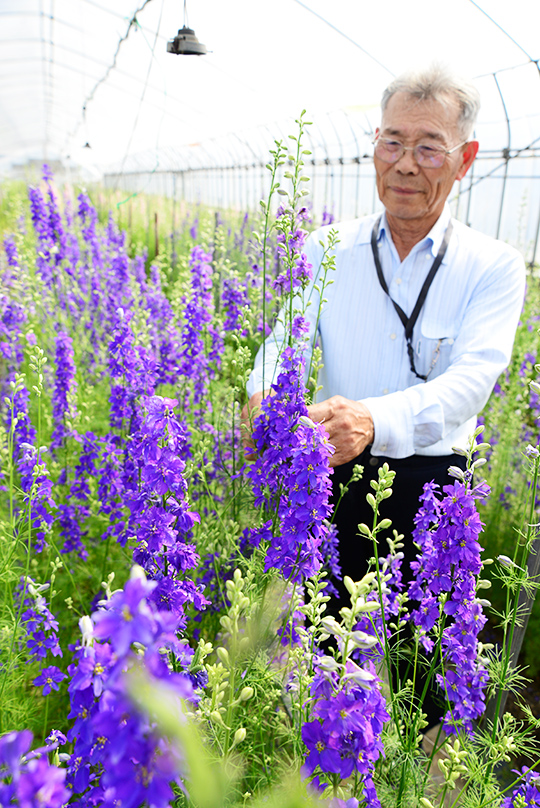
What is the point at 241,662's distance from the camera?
146cm

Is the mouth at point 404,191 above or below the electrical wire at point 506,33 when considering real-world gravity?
below

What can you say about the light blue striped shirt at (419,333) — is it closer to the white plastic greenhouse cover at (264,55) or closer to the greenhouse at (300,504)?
the greenhouse at (300,504)

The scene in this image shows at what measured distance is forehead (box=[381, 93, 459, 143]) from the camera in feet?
7.59

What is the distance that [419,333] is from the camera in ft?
8.25

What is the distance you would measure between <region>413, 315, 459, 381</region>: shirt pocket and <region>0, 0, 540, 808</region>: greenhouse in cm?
1

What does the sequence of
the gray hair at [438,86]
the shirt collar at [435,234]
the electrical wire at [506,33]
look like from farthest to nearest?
1. the electrical wire at [506,33]
2. the shirt collar at [435,234]
3. the gray hair at [438,86]

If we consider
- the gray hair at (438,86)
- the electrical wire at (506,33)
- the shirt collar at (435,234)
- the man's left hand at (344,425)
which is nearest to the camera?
the man's left hand at (344,425)

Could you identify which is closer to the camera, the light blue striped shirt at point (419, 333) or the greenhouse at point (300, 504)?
the greenhouse at point (300, 504)

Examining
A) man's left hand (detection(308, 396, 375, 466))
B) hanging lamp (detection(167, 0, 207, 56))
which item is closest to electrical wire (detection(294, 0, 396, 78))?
hanging lamp (detection(167, 0, 207, 56))

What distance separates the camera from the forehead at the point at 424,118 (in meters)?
2.31

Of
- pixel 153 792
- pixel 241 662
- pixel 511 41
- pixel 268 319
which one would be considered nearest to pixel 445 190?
pixel 268 319

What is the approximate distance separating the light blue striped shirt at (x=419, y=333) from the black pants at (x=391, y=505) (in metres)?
0.08

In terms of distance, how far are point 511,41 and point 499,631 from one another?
5.57 meters

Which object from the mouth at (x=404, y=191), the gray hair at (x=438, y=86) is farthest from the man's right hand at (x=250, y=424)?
the gray hair at (x=438, y=86)
